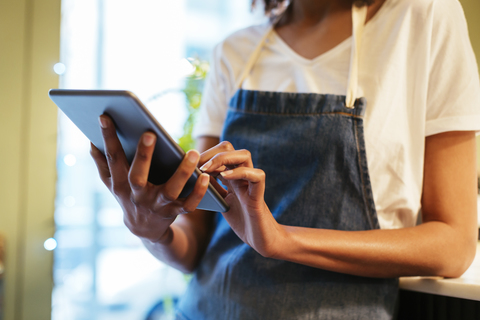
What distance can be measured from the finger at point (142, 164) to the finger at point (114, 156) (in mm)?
31

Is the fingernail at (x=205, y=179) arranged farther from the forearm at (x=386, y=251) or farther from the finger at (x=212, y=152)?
the forearm at (x=386, y=251)

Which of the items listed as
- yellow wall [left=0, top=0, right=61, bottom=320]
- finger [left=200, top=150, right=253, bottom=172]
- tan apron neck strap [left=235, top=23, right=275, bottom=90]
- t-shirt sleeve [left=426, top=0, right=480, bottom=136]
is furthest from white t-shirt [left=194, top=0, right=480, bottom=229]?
yellow wall [left=0, top=0, right=61, bottom=320]

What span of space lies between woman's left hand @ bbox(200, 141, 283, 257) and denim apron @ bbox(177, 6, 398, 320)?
136mm

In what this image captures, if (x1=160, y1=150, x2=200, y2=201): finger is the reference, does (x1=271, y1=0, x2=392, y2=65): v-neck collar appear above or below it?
above

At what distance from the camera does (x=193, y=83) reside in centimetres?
180

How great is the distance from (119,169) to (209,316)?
0.38 meters

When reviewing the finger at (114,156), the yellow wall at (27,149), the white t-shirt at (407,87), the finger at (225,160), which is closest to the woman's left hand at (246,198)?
the finger at (225,160)

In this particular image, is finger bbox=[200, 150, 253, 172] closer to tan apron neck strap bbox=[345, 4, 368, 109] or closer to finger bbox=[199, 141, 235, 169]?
finger bbox=[199, 141, 235, 169]

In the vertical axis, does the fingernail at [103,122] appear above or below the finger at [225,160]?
above

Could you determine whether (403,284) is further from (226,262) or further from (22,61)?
(22,61)

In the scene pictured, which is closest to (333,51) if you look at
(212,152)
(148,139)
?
(212,152)

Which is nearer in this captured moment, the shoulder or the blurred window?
the shoulder

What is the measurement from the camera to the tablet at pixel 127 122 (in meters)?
0.36

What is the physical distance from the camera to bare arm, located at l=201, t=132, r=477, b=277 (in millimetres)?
528
